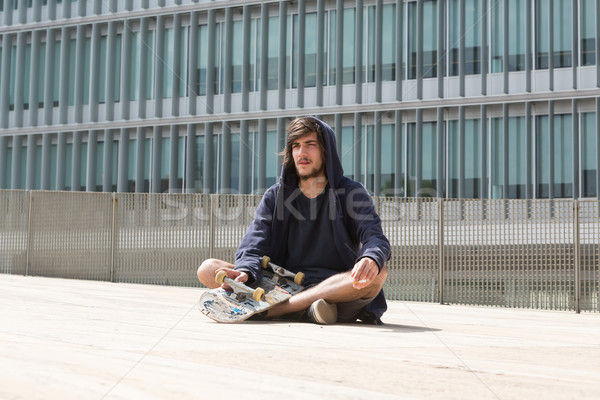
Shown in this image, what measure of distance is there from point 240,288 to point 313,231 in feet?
2.25

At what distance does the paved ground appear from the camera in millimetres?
2268

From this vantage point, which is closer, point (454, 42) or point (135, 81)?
point (454, 42)

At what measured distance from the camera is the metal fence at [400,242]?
26.7 feet

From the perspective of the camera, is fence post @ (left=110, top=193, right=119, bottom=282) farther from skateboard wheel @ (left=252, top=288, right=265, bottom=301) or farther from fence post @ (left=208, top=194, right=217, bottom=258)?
skateboard wheel @ (left=252, top=288, right=265, bottom=301)

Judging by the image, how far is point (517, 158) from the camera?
19.1 meters

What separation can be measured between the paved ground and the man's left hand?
0.28 meters

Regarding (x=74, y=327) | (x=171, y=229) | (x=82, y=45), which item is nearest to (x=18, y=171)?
(x=82, y=45)

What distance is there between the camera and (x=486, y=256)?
841 cm

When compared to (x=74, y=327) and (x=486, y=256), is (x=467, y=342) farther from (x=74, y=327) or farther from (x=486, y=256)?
(x=486, y=256)

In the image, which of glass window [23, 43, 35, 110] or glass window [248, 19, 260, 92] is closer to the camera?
glass window [248, 19, 260, 92]

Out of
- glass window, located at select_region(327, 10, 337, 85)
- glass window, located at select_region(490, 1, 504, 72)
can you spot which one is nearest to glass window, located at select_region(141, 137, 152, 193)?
glass window, located at select_region(327, 10, 337, 85)

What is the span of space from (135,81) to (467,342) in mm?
21175

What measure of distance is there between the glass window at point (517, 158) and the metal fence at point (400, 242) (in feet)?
33.0

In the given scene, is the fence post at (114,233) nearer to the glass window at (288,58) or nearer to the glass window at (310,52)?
the glass window at (310,52)
